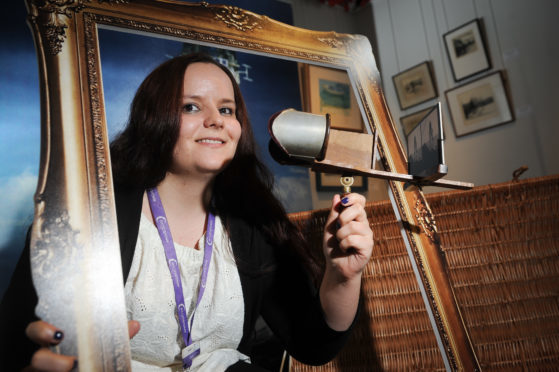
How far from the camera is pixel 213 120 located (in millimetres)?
700

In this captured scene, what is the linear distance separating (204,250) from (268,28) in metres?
0.53

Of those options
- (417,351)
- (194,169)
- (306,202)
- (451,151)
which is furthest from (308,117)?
(451,151)

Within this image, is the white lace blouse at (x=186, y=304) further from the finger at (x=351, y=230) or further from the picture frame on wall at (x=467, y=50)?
the picture frame on wall at (x=467, y=50)

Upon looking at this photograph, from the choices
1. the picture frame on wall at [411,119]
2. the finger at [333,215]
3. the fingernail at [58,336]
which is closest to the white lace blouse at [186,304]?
the fingernail at [58,336]

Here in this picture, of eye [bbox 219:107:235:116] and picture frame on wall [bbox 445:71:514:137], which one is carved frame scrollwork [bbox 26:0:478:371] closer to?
eye [bbox 219:107:235:116]

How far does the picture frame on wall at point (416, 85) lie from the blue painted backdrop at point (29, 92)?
993mm

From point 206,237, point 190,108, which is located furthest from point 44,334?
point 190,108

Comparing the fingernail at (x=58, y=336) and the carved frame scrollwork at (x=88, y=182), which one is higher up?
the carved frame scrollwork at (x=88, y=182)

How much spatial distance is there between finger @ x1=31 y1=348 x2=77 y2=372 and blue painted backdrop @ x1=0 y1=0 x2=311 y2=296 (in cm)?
16

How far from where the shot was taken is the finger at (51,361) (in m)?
0.47

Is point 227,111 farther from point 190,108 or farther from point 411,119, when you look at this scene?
point 411,119

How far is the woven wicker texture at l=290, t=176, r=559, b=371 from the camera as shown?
97cm

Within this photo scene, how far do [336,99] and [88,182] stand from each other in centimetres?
65

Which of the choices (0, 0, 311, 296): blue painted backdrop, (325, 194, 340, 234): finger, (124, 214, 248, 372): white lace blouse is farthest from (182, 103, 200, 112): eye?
(325, 194, 340, 234): finger
